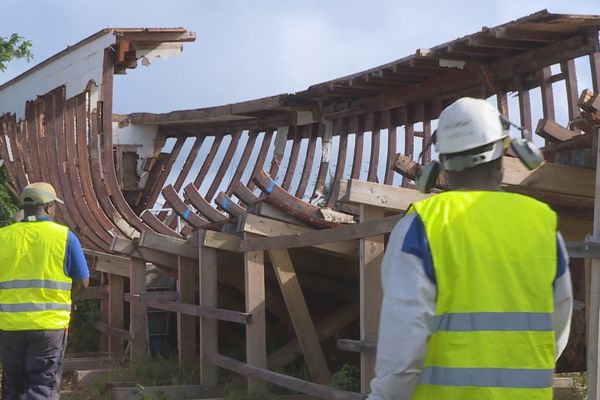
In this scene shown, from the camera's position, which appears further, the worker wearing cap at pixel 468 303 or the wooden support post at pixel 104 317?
the wooden support post at pixel 104 317

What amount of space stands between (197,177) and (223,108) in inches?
62.7

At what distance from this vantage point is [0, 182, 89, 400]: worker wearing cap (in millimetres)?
6656

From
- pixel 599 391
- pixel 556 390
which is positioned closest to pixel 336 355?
pixel 556 390

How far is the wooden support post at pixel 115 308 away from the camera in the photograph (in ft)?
38.7

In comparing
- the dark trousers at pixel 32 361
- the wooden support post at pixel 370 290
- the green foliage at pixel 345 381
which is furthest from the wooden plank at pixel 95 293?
the wooden support post at pixel 370 290

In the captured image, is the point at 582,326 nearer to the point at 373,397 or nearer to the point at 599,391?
the point at 599,391

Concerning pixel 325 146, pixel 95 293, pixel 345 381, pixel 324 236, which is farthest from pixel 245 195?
→ pixel 325 146

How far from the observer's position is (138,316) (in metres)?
11.0

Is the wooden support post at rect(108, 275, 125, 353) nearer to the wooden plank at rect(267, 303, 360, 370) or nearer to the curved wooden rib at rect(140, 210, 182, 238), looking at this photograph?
the curved wooden rib at rect(140, 210, 182, 238)

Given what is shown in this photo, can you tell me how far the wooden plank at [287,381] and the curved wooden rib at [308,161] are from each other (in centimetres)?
634

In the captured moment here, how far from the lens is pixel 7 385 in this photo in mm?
6836

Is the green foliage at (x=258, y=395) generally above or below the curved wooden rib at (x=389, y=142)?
below

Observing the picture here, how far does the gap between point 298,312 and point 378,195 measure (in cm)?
206

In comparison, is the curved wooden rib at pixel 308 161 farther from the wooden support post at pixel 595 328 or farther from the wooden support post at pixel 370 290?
the wooden support post at pixel 595 328
